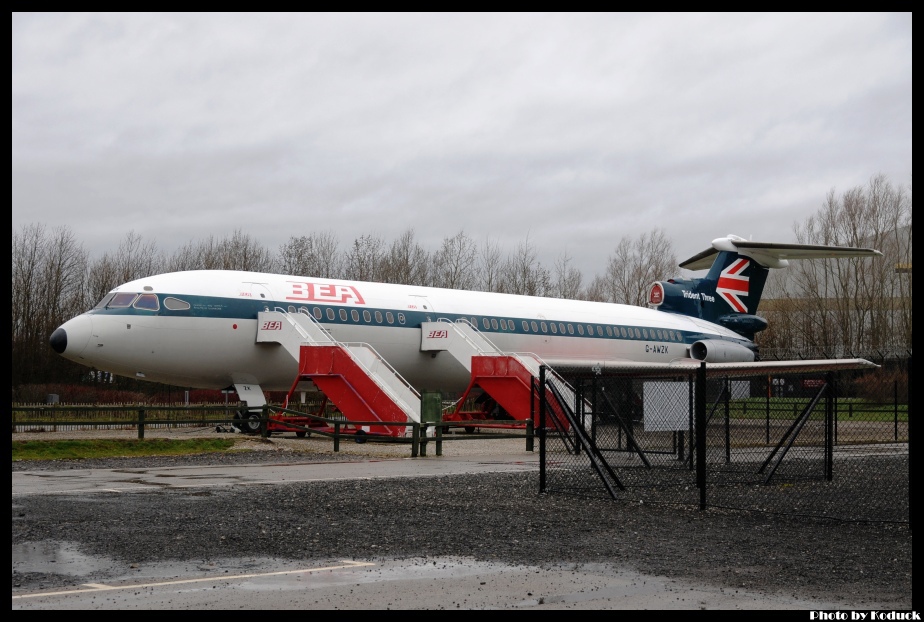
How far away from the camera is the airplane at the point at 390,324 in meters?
25.3

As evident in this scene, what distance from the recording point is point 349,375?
25094mm

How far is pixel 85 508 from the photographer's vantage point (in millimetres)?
11516

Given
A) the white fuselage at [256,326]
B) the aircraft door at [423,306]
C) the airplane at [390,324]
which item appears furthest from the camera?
the aircraft door at [423,306]

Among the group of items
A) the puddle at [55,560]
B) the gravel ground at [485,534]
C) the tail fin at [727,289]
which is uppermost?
the tail fin at [727,289]

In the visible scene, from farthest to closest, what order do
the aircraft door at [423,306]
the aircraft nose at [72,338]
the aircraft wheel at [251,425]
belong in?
the aircraft door at [423,306], the aircraft wheel at [251,425], the aircraft nose at [72,338]

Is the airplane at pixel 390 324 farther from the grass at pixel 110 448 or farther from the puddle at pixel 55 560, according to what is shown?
the puddle at pixel 55 560

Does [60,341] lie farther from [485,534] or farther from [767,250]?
[767,250]

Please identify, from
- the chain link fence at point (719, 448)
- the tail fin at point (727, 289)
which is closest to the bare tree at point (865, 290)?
the tail fin at point (727, 289)

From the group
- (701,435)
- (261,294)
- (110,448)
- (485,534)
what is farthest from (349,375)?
(485,534)

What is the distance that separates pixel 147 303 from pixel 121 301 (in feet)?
2.22

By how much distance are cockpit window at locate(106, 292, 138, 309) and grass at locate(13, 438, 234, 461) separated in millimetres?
4470

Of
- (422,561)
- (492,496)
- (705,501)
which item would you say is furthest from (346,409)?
(422,561)

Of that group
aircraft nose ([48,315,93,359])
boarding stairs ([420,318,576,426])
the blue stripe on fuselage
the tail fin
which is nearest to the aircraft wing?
the blue stripe on fuselage

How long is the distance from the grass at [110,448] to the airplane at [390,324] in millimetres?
3948
